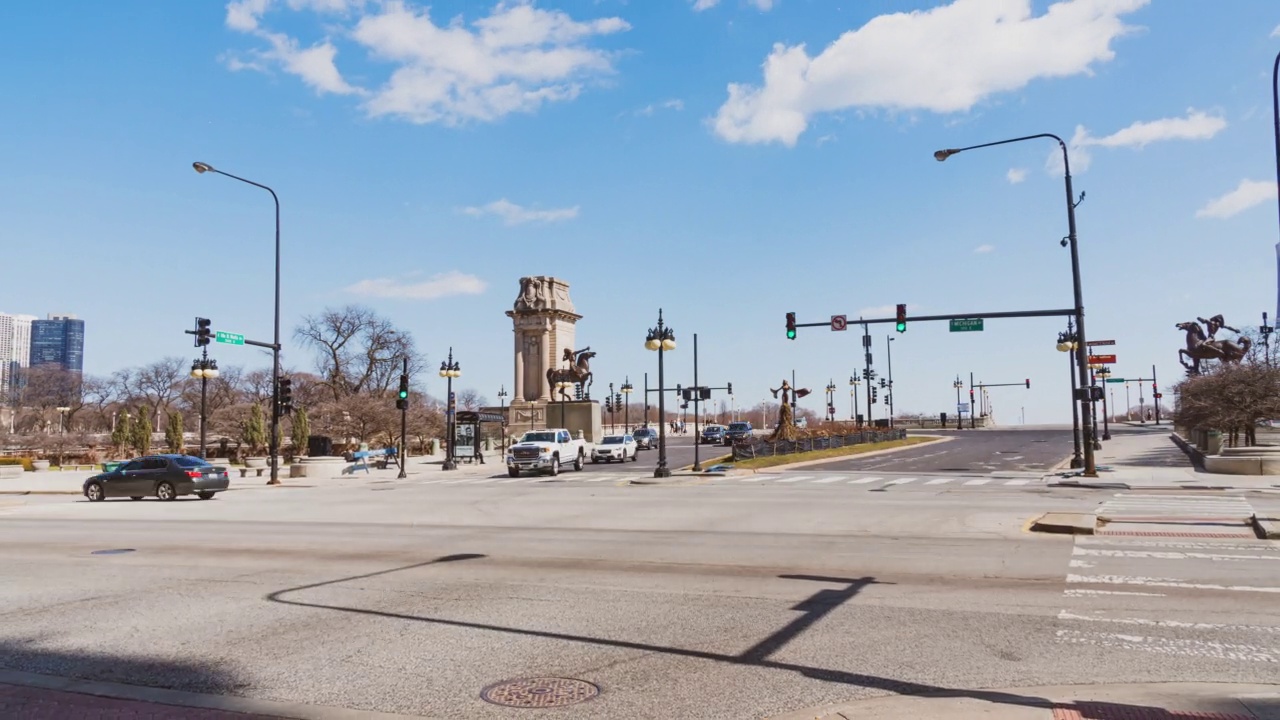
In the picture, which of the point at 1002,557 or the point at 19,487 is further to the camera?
the point at 19,487

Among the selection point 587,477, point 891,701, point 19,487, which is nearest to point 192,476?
point 19,487

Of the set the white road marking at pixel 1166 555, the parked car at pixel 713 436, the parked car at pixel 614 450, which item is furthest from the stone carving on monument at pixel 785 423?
the white road marking at pixel 1166 555

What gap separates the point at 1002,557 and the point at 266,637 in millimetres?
9469

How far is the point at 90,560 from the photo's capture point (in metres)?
13.1

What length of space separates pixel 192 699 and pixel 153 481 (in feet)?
80.3

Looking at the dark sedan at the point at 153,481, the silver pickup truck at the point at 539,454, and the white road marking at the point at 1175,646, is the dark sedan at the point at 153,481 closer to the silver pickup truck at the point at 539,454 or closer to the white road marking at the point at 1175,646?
the silver pickup truck at the point at 539,454

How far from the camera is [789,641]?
7355mm

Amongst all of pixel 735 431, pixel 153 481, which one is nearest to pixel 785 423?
pixel 735 431

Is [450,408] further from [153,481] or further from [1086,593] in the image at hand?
[1086,593]

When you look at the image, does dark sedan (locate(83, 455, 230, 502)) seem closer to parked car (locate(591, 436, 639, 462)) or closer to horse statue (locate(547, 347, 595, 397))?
parked car (locate(591, 436, 639, 462))

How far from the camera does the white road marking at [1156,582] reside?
9352mm

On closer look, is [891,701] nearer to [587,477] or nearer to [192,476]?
[192,476]

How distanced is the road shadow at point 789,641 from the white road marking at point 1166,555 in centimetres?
429

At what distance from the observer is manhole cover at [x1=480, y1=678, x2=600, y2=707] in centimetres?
584
